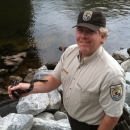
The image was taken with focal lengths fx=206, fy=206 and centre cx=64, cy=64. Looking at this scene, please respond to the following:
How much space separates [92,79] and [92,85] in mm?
71

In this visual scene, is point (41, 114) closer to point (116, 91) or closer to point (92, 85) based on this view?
point (92, 85)

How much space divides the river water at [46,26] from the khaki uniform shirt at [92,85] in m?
5.80

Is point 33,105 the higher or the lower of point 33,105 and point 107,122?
the lower

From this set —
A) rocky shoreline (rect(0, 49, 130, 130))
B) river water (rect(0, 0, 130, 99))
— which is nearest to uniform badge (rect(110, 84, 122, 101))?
rocky shoreline (rect(0, 49, 130, 130))

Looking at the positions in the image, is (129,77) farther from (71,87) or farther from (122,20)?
(122,20)

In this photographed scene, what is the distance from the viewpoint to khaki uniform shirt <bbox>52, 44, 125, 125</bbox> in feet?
7.44

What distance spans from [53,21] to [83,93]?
11.9 meters

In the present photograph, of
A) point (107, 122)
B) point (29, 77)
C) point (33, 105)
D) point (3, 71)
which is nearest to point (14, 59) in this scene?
point (3, 71)

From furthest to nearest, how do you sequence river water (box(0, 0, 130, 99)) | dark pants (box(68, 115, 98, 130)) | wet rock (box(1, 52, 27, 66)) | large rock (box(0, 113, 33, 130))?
river water (box(0, 0, 130, 99)) < wet rock (box(1, 52, 27, 66)) < large rock (box(0, 113, 33, 130)) < dark pants (box(68, 115, 98, 130))

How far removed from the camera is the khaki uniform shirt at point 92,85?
2.27m

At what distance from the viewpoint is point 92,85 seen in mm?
2416

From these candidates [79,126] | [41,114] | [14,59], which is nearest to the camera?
[79,126]

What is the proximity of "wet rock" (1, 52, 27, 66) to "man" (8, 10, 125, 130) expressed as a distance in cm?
622

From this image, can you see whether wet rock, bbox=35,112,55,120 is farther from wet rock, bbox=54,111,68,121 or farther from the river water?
the river water
